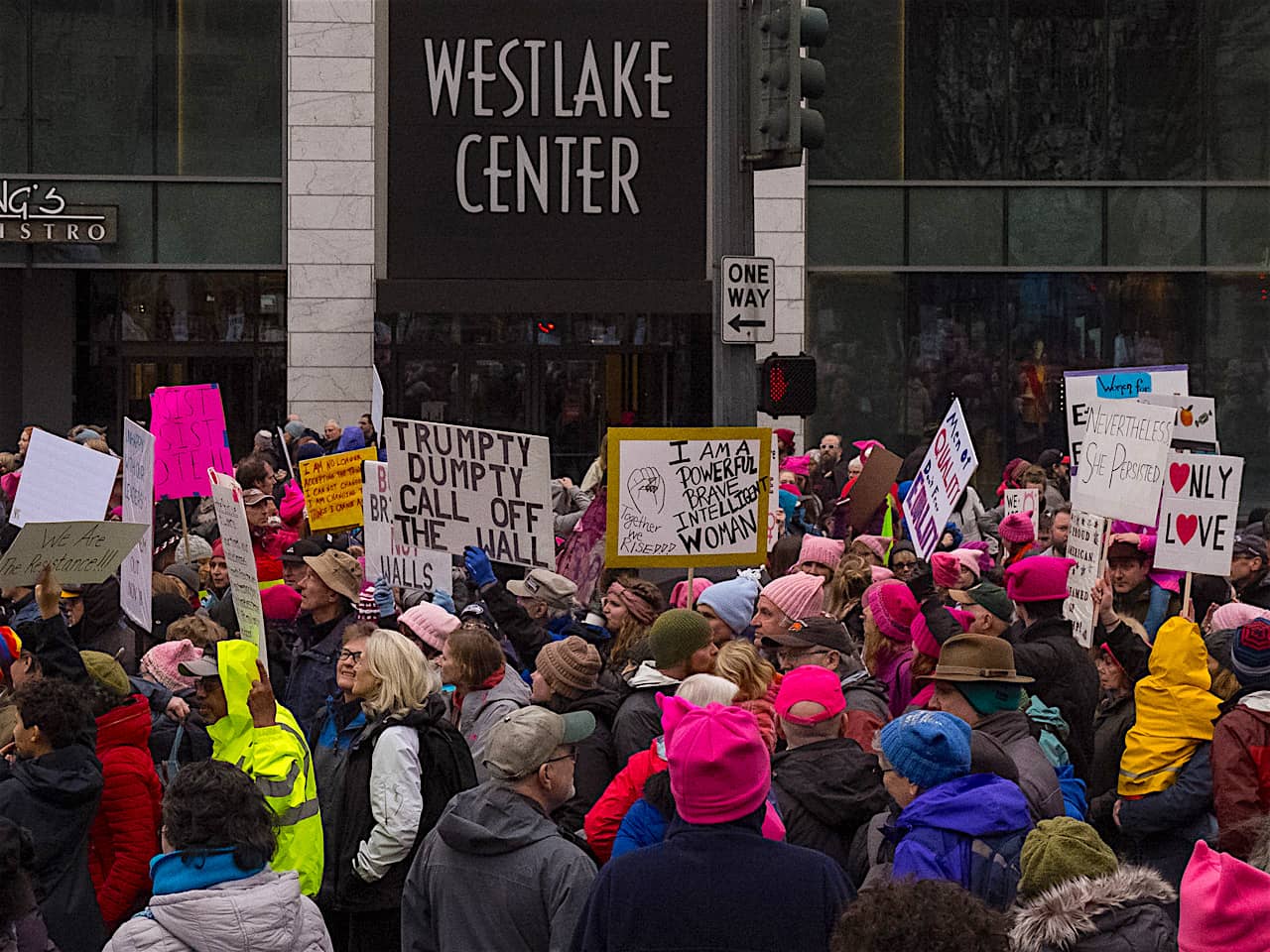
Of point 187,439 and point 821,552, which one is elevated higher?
point 187,439

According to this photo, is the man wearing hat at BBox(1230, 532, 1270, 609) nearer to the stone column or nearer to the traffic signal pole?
the traffic signal pole

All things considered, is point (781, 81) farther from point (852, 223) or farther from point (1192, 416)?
point (852, 223)

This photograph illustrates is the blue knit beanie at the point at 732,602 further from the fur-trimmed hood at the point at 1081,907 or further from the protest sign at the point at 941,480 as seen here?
the fur-trimmed hood at the point at 1081,907

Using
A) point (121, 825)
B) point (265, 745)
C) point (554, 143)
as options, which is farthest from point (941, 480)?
point (121, 825)

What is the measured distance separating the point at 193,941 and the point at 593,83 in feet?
23.2

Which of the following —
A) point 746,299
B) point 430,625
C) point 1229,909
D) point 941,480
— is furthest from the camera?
point 941,480

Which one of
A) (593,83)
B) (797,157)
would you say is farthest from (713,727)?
(593,83)

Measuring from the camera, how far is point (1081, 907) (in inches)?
158

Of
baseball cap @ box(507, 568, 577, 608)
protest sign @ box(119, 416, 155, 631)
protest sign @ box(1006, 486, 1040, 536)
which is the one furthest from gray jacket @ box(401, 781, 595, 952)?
protest sign @ box(1006, 486, 1040, 536)

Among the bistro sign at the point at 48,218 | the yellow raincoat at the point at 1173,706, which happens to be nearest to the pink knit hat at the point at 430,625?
the yellow raincoat at the point at 1173,706

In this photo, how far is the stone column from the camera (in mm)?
26812

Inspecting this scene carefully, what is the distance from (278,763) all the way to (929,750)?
2178 millimetres

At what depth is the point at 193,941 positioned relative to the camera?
14.6 ft

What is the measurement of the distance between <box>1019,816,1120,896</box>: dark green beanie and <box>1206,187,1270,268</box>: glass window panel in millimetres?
25796
